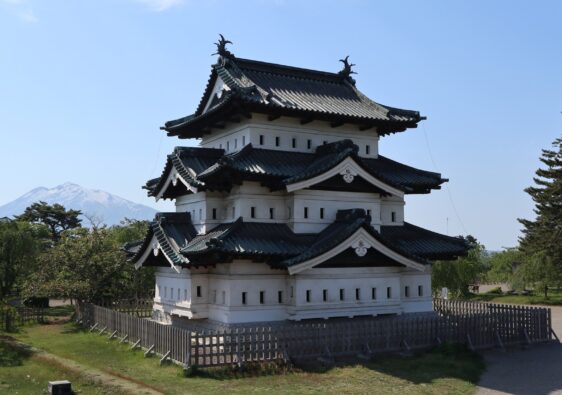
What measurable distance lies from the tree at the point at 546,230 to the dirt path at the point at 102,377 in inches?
1904

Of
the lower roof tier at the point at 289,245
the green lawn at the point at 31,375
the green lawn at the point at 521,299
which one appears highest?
the lower roof tier at the point at 289,245

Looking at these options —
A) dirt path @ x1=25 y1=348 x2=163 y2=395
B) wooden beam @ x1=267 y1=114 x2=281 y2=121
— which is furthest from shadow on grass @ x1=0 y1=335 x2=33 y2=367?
wooden beam @ x1=267 y1=114 x2=281 y2=121

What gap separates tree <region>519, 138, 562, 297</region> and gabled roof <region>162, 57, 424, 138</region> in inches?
1378

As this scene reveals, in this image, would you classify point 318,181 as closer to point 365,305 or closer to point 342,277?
point 342,277

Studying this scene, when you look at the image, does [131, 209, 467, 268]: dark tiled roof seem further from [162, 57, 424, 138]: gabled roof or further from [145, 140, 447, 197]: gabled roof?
[162, 57, 424, 138]: gabled roof

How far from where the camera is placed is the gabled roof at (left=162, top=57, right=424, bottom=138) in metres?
25.8

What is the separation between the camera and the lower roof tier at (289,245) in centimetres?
2280

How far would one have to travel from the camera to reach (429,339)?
24.0 metres

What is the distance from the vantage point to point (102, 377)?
19328mm

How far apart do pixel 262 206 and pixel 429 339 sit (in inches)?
361

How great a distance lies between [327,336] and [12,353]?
1325 cm

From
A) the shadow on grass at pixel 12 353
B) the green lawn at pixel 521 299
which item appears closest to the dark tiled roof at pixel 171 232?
the shadow on grass at pixel 12 353

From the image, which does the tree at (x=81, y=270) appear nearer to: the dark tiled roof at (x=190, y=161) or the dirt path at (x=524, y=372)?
the dark tiled roof at (x=190, y=161)

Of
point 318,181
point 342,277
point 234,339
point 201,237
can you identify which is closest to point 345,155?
point 318,181
